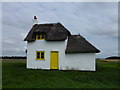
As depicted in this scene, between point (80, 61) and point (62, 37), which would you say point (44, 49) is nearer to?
point (62, 37)

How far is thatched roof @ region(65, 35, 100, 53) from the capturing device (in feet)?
52.6

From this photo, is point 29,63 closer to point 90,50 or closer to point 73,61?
point 73,61

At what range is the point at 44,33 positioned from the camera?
1752cm

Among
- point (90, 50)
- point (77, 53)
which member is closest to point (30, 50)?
point (77, 53)

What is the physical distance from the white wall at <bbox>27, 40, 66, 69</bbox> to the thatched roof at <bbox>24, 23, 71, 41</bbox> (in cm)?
67

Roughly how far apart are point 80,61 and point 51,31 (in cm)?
590

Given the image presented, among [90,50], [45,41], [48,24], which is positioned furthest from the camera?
[48,24]

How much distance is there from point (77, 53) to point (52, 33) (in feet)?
14.7

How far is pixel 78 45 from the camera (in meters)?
17.0

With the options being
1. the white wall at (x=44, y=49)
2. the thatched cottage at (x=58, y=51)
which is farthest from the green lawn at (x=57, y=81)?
the white wall at (x=44, y=49)

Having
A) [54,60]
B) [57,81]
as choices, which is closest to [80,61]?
[54,60]

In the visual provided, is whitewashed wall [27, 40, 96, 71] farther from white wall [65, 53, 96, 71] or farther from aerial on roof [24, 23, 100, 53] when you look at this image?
aerial on roof [24, 23, 100, 53]

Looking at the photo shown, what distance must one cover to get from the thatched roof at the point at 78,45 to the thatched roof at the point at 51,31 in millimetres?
1352

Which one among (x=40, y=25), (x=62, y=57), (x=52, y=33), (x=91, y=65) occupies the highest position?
(x=40, y=25)
